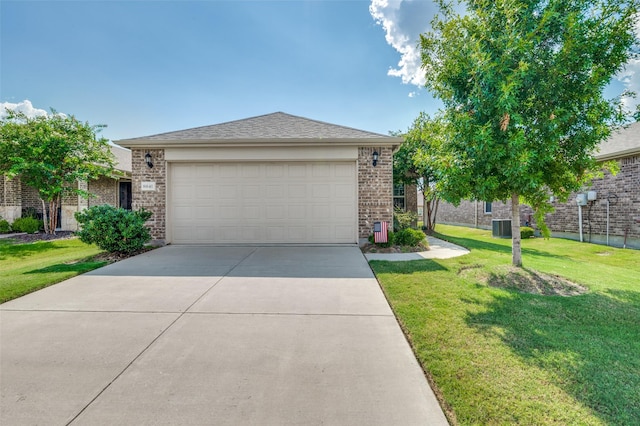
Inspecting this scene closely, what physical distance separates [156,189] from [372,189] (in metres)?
6.77

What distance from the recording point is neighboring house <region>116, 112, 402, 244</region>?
8.26 metres

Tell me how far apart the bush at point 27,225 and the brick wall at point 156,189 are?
8232 mm

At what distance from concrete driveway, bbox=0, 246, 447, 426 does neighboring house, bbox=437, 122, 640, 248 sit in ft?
23.1

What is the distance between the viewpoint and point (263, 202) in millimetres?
8383

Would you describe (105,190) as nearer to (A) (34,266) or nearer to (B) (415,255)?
(A) (34,266)

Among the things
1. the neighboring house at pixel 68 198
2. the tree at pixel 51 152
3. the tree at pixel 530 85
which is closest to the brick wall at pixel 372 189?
the tree at pixel 530 85

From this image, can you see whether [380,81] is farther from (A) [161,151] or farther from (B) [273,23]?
(A) [161,151]

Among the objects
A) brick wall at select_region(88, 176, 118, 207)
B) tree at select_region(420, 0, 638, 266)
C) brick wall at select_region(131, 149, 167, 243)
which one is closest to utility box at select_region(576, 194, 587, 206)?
tree at select_region(420, 0, 638, 266)

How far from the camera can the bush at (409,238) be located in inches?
313

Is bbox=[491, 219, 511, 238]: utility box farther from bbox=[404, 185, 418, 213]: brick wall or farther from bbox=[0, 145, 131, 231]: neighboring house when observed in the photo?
bbox=[0, 145, 131, 231]: neighboring house

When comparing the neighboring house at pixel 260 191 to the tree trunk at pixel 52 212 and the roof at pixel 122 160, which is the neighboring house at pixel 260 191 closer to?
the tree trunk at pixel 52 212

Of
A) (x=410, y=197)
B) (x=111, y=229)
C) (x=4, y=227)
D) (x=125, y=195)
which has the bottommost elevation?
(x=4, y=227)

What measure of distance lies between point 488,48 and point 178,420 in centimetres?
597

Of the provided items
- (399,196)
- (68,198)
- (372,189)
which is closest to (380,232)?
(372,189)
